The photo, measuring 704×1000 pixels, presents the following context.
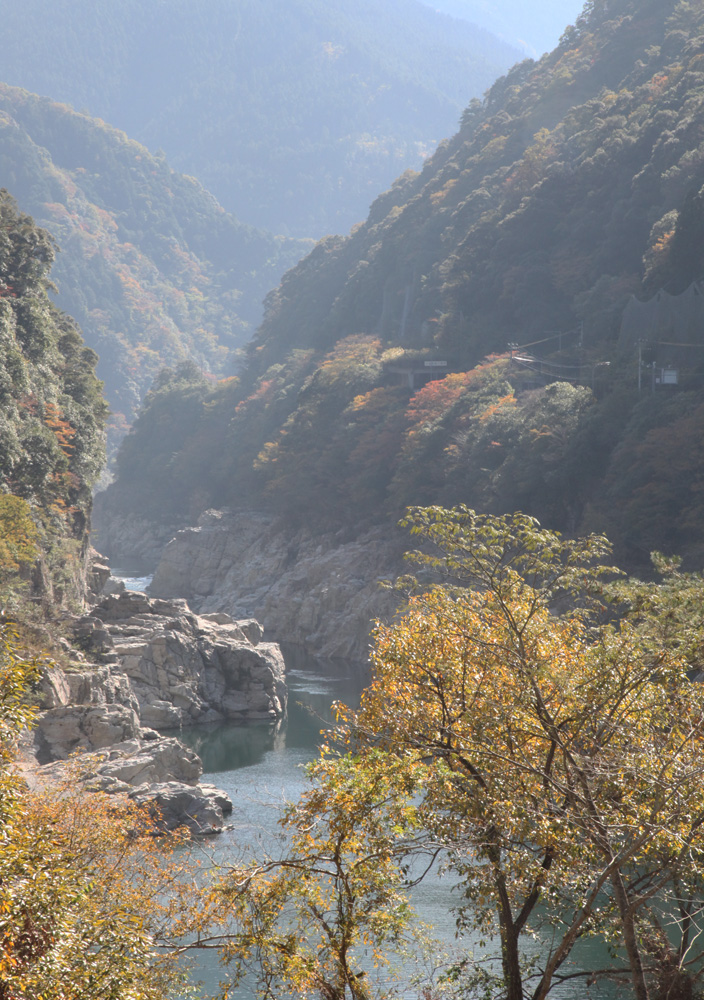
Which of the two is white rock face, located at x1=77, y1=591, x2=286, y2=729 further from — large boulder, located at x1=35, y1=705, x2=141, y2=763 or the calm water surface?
large boulder, located at x1=35, y1=705, x2=141, y2=763

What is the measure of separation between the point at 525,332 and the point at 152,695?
28.1 m

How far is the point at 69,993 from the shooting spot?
6.71 meters

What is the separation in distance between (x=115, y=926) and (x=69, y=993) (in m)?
0.94

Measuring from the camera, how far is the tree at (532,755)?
28.4 ft

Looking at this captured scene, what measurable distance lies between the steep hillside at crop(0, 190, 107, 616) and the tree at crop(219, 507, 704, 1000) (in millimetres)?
19032

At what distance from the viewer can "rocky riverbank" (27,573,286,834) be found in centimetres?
2327

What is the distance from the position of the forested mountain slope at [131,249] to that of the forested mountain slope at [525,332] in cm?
5497

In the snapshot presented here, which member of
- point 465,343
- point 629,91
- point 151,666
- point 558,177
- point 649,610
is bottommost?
point 151,666

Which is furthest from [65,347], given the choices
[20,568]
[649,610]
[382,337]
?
[649,610]

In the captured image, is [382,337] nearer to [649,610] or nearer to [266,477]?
[266,477]

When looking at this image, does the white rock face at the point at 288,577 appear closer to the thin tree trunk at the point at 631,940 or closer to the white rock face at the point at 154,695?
the white rock face at the point at 154,695

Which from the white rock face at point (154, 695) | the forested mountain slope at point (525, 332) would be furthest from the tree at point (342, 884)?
the forested mountain slope at point (525, 332)

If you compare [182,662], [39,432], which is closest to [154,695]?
[182,662]

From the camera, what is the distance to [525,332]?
49.9 meters
